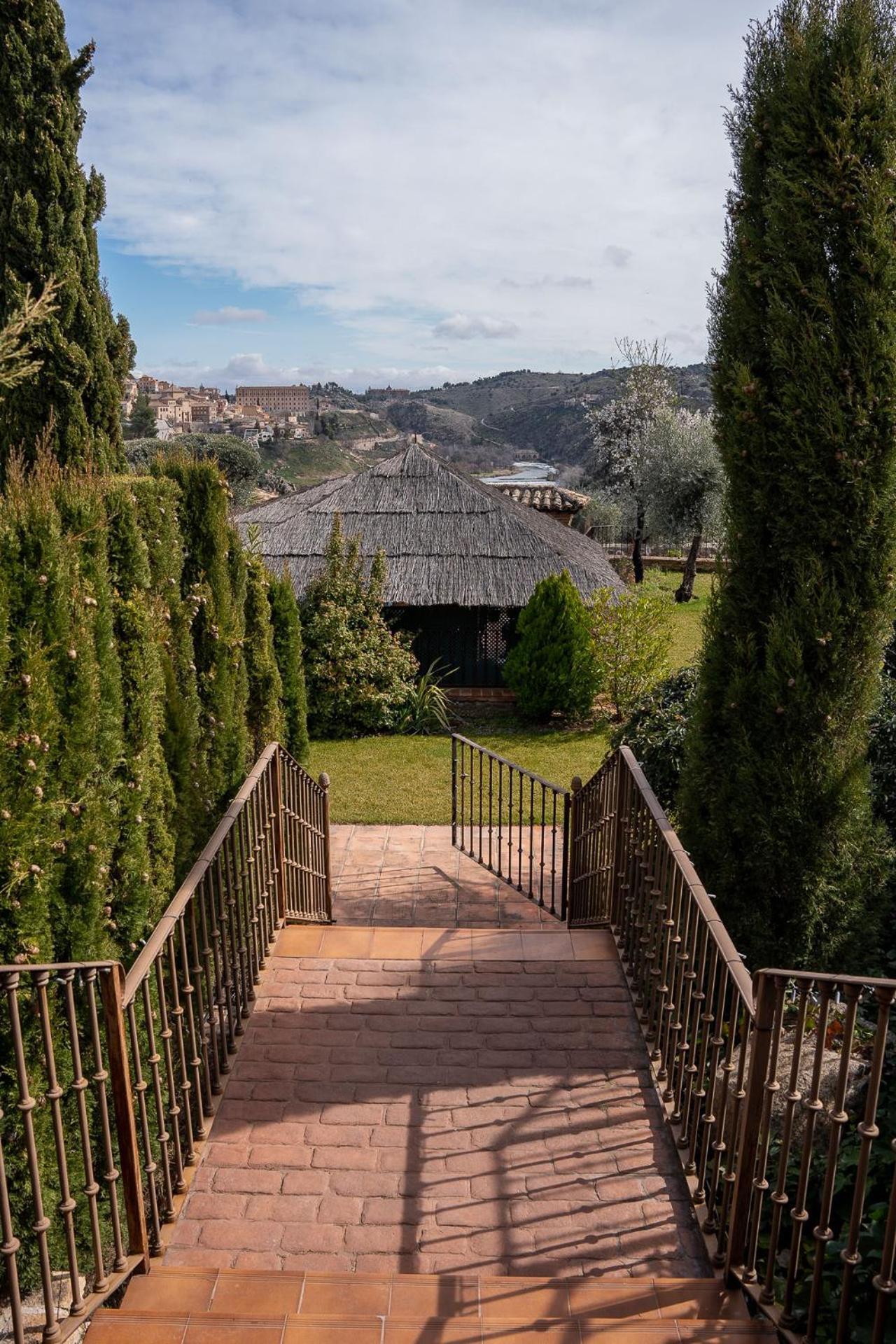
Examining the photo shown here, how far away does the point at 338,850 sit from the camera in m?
8.91

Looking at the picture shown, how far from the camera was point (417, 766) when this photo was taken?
1193 centimetres

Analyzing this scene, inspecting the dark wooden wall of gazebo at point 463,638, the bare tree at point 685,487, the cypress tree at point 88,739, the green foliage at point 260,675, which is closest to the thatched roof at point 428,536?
the dark wooden wall of gazebo at point 463,638

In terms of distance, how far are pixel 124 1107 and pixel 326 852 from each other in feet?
12.9

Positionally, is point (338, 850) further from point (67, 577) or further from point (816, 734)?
point (67, 577)

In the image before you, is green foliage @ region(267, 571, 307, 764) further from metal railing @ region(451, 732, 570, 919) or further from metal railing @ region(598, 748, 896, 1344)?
metal railing @ region(598, 748, 896, 1344)

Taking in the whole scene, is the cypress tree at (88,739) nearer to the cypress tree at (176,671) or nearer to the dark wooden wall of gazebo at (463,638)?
the cypress tree at (176,671)

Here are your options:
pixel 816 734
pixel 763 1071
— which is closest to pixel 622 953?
pixel 816 734

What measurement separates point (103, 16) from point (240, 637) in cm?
518

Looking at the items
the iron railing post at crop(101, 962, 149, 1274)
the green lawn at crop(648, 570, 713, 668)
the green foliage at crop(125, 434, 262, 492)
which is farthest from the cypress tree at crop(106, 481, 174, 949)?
the green foliage at crop(125, 434, 262, 492)

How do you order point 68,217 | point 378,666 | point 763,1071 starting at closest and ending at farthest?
point 763,1071, point 68,217, point 378,666

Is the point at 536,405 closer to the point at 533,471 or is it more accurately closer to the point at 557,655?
the point at 533,471

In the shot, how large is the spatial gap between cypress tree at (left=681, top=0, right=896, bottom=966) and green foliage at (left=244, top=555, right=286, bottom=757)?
3.20 meters

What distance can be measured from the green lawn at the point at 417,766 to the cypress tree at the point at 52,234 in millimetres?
4605

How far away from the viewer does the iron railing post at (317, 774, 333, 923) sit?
6.87 m
